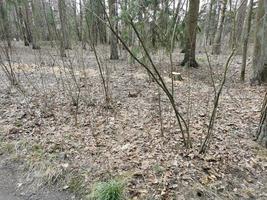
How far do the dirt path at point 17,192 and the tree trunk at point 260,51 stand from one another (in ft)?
17.6

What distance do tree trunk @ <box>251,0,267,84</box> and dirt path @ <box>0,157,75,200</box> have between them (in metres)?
5.36

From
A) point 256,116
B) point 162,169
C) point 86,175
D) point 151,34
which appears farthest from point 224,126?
point 151,34

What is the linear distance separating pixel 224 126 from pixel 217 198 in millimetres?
1523

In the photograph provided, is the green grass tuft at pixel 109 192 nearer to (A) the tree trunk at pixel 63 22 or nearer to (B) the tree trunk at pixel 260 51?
(A) the tree trunk at pixel 63 22

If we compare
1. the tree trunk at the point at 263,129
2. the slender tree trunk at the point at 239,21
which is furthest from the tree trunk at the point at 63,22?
the tree trunk at the point at 263,129

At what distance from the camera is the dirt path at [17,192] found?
2.70 meters

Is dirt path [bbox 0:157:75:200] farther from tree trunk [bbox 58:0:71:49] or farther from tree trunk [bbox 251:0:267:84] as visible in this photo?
tree trunk [bbox 251:0:267:84]

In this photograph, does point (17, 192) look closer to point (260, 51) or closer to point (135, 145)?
point (135, 145)

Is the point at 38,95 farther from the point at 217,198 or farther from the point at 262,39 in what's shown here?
the point at 262,39

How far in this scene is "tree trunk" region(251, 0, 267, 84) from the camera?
222 inches

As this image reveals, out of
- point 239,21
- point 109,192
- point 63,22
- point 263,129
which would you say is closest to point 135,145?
point 109,192

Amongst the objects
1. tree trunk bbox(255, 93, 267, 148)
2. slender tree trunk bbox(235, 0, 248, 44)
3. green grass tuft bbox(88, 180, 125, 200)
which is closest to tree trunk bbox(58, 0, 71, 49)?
slender tree trunk bbox(235, 0, 248, 44)

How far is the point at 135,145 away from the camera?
335cm

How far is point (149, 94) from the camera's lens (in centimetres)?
534
